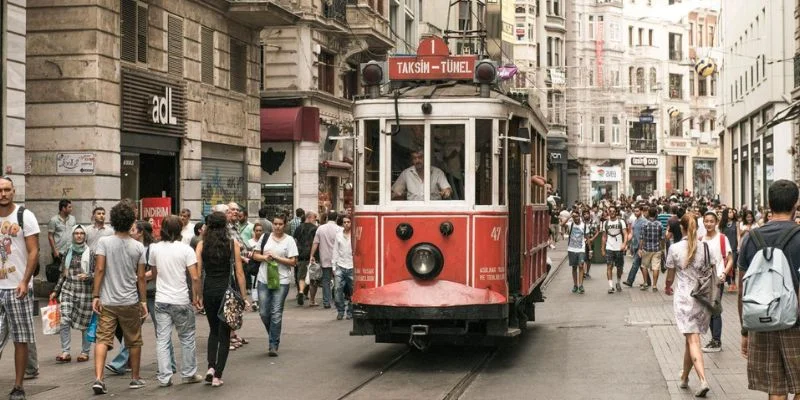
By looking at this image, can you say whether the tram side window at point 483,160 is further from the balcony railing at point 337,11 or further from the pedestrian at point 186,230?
the balcony railing at point 337,11

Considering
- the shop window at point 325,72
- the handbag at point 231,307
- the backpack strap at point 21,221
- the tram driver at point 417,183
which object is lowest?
the handbag at point 231,307

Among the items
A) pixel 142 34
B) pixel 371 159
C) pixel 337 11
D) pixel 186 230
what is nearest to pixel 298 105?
pixel 337 11

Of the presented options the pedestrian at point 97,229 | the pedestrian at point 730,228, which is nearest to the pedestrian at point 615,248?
the pedestrian at point 730,228

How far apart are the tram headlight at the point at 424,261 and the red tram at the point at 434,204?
0.01 m

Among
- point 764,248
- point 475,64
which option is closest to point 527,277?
point 475,64

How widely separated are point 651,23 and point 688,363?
3137 inches

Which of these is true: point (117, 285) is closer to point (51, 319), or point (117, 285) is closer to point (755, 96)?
point (51, 319)

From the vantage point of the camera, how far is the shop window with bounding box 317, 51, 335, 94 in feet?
119

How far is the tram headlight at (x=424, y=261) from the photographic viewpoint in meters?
12.5

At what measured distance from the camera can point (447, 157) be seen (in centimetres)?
1280

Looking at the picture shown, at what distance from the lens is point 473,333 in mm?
12805

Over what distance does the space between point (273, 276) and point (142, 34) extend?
35.3 ft

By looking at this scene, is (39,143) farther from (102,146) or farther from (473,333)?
(473,333)

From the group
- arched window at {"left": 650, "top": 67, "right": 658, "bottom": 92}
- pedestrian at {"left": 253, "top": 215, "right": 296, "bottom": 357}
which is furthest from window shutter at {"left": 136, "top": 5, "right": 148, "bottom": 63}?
arched window at {"left": 650, "top": 67, "right": 658, "bottom": 92}
